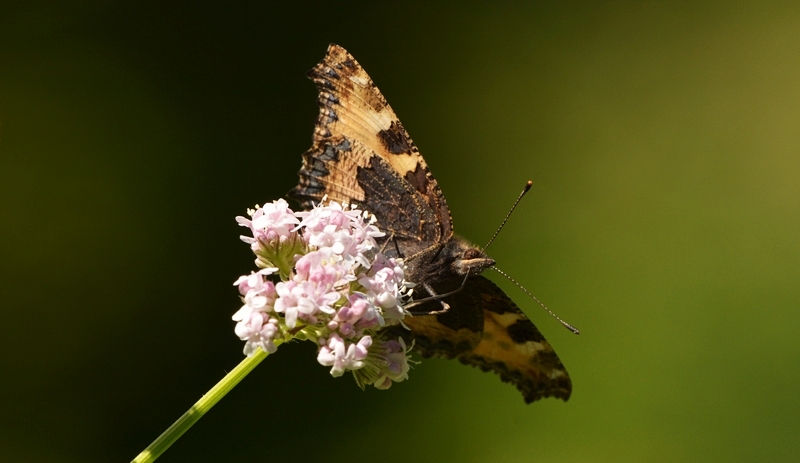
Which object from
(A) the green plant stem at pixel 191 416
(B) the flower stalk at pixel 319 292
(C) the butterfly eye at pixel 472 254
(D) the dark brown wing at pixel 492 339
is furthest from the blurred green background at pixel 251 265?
(A) the green plant stem at pixel 191 416

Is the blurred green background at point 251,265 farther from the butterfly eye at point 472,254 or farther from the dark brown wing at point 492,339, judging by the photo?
the butterfly eye at point 472,254

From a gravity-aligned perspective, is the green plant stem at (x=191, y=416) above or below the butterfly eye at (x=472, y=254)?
below

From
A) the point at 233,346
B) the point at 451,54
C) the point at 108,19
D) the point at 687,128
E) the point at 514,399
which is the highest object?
the point at 687,128

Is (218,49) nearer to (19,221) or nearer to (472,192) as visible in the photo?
(19,221)

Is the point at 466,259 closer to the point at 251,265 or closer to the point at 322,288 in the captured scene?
the point at 322,288

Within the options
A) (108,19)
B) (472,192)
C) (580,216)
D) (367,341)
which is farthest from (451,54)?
(367,341)
